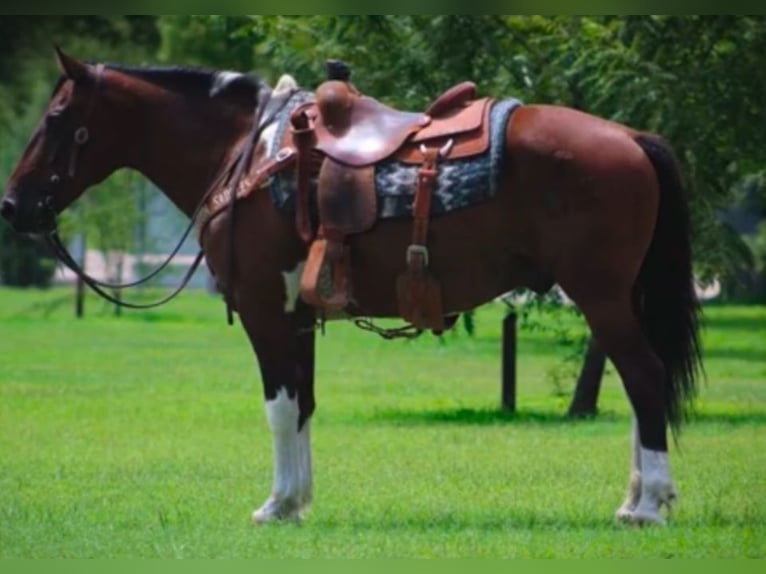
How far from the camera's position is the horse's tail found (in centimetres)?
1226

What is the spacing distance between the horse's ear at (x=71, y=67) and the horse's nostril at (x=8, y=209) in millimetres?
773

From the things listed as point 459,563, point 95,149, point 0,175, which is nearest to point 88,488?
point 95,149

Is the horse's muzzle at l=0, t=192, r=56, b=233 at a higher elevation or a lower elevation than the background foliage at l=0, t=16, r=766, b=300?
lower

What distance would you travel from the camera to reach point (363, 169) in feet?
40.4

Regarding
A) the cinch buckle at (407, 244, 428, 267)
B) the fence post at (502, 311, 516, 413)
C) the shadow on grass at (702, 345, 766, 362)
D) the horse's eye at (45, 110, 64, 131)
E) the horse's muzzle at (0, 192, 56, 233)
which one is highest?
the horse's eye at (45, 110, 64, 131)

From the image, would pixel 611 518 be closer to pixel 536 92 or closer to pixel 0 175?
pixel 536 92

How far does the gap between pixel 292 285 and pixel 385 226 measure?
0.66 metres

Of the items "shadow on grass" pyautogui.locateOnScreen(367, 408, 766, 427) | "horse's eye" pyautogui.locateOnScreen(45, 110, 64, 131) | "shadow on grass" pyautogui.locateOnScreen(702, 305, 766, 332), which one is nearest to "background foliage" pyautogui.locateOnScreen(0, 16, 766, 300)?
"shadow on grass" pyautogui.locateOnScreen(367, 408, 766, 427)

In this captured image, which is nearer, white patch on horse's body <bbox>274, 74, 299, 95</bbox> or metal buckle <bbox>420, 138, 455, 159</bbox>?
metal buckle <bbox>420, 138, 455, 159</bbox>

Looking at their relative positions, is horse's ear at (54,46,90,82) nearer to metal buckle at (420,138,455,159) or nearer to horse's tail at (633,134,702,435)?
metal buckle at (420,138,455,159)

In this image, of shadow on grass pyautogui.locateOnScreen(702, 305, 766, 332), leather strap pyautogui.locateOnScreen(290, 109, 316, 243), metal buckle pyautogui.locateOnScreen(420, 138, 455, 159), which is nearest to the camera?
metal buckle pyautogui.locateOnScreen(420, 138, 455, 159)

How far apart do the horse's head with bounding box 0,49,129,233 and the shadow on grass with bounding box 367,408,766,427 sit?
282 inches

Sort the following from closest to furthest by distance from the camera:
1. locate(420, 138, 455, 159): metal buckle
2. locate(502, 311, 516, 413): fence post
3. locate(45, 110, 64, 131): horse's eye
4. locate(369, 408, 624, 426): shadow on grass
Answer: locate(420, 138, 455, 159): metal buckle, locate(45, 110, 64, 131): horse's eye, locate(369, 408, 624, 426): shadow on grass, locate(502, 311, 516, 413): fence post

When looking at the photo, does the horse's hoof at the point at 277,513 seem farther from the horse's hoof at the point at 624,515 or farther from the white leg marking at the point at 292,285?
the horse's hoof at the point at 624,515
